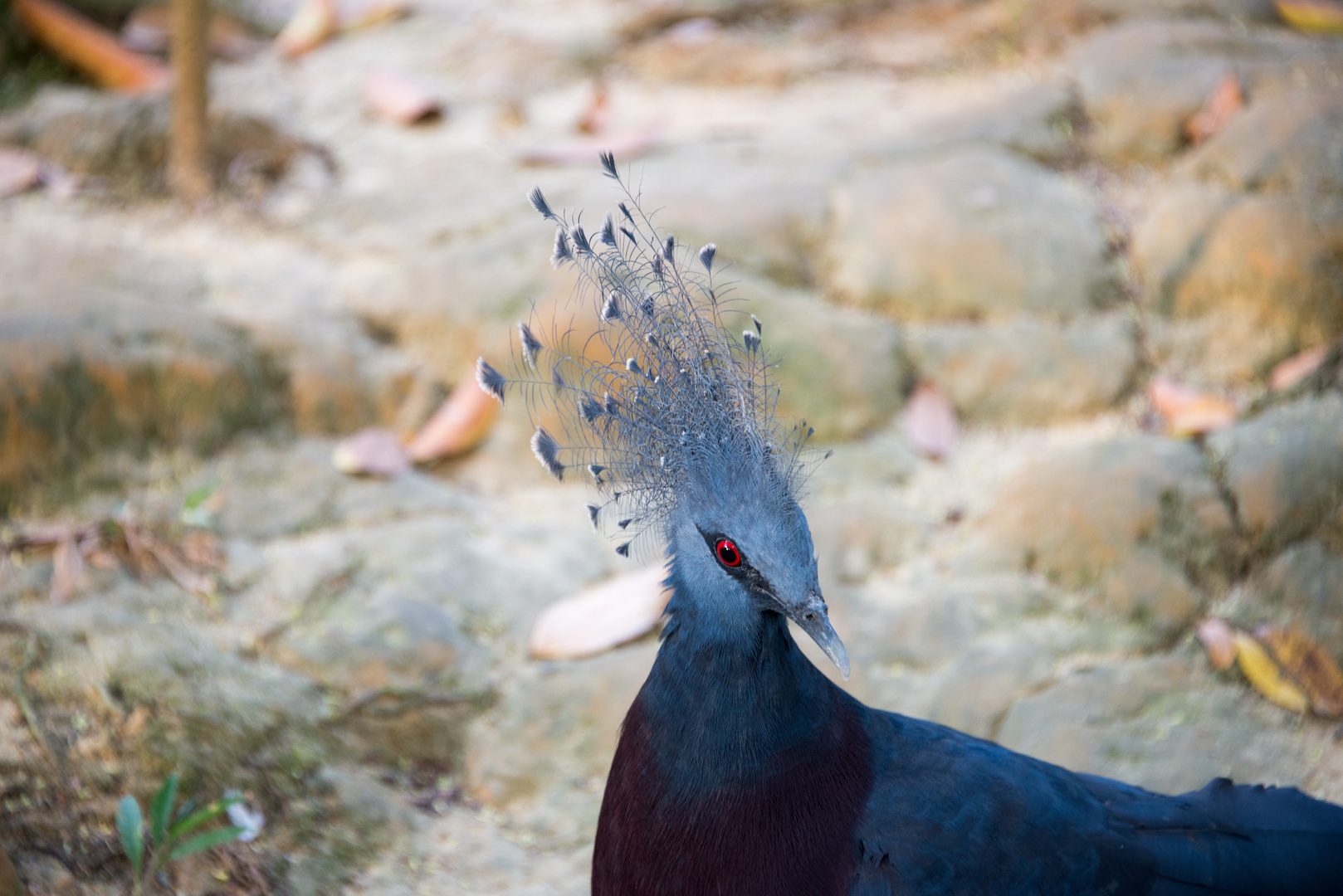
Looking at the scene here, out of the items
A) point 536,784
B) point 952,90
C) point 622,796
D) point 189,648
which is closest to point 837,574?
point 536,784

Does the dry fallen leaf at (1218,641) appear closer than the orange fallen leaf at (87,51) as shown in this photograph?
Yes

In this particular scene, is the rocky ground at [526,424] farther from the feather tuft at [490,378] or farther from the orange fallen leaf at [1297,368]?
the feather tuft at [490,378]

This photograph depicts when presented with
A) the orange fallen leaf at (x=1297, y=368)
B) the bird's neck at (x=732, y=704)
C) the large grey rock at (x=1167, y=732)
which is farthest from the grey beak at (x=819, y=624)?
the orange fallen leaf at (x=1297, y=368)

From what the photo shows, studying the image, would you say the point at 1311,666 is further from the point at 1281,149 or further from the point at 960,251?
the point at 1281,149

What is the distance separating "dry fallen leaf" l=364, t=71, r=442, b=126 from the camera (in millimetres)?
4723

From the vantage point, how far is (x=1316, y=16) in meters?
4.88

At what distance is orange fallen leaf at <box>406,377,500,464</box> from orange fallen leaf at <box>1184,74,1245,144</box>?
2925 millimetres

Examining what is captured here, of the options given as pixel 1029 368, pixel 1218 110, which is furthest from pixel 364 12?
pixel 1218 110

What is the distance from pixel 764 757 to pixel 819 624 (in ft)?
0.95

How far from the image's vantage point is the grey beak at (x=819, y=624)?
1785 mm

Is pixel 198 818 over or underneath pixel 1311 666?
over

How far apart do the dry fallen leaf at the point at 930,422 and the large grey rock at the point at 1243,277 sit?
Result: 80 centimetres

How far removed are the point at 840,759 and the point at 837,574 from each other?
3.72 ft

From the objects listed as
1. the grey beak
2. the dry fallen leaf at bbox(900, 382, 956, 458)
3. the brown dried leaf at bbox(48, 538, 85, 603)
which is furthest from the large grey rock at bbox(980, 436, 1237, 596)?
the brown dried leaf at bbox(48, 538, 85, 603)
